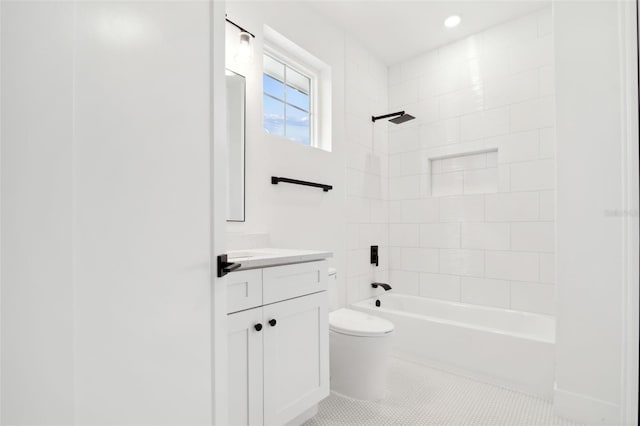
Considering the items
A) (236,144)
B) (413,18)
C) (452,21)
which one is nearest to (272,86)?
(236,144)

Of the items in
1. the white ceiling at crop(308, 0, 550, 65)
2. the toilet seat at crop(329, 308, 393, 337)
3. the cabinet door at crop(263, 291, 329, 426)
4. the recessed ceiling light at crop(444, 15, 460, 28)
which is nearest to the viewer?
the cabinet door at crop(263, 291, 329, 426)

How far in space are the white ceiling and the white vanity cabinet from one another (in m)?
2.10

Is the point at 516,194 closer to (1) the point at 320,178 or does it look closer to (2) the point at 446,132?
(2) the point at 446,132

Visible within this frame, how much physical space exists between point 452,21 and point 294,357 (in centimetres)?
285

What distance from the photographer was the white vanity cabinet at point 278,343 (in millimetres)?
1337

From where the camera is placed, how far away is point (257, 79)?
215cm

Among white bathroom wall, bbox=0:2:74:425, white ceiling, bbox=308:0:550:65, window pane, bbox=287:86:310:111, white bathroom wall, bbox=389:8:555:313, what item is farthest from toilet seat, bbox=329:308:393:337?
white ceiling, bbox=308:0:550:65

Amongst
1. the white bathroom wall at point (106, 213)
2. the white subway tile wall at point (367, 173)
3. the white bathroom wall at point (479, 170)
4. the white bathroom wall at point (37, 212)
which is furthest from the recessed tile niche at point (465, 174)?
the white bathroom wall at point (37, 212)

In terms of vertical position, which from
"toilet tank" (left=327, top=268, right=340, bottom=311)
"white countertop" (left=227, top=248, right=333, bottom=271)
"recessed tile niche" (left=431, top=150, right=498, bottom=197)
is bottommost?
"toilet tank" (left=327, top=268, right=340, bottom=311)

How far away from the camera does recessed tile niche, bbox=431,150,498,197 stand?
9.49 ft

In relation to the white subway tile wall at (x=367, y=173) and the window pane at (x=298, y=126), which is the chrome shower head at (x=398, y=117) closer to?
the white subway tile wall at (x=367, y=173)

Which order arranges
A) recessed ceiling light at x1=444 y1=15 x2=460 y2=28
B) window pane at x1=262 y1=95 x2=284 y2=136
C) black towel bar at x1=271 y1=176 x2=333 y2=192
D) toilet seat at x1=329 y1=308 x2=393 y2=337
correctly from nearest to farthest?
toilet seat at x1=329 y1=308 x2=393 y2=337 → black towel bar at x1=271 y1=176 x2=333 y2=192 → window pane at x1=262 y1=95 x2=284 y2=136 → recessed ceiling light at x1=444 y1=15 x2=460 y2=28

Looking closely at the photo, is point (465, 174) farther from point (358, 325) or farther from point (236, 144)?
point (236, 144)

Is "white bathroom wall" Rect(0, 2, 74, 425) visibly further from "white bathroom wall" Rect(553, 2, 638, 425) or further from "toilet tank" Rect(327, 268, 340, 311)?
"white bathroom wall" Rect(553, 2, 638, 425)
